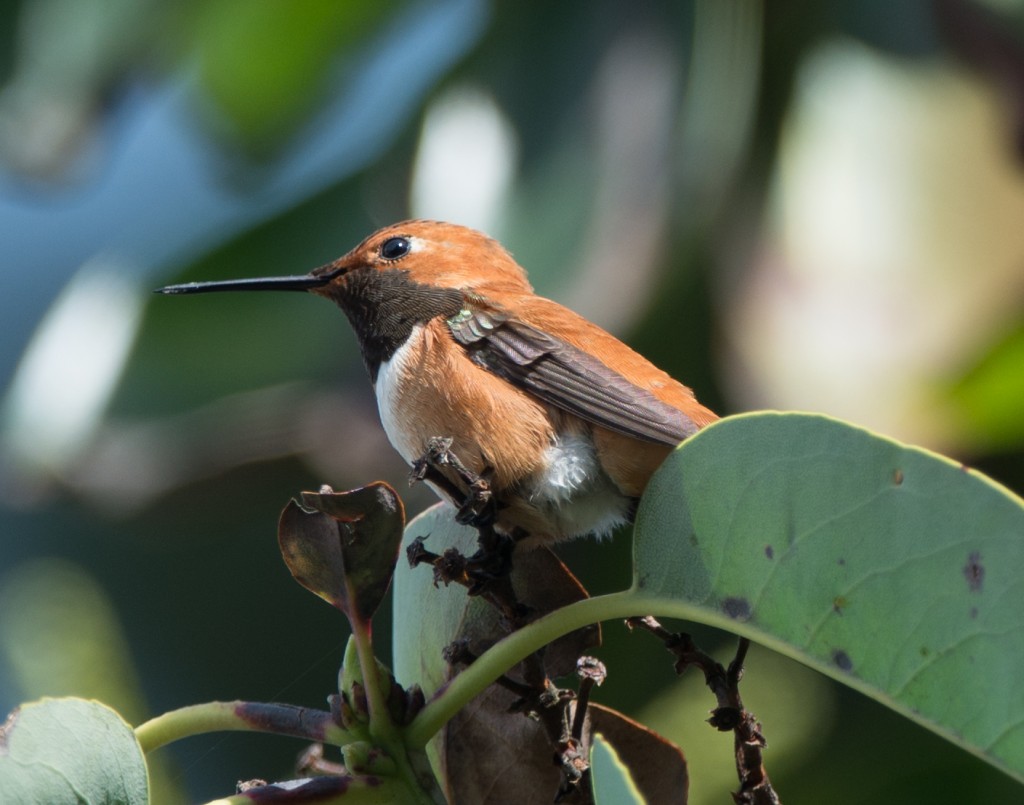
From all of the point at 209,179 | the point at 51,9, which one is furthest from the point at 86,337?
the point at 51,9

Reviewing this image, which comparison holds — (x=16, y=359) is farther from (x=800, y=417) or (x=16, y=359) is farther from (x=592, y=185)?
(x=800, y=417)

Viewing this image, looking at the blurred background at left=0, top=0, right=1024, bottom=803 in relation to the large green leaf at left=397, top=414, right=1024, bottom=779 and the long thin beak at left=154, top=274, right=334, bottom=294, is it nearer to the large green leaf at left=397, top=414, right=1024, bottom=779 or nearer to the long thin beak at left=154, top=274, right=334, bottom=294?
the long thin beak at left=154, top=274, right=334, bottom=294

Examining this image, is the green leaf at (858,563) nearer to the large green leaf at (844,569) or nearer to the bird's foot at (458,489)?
the large green leaf at (844,569)

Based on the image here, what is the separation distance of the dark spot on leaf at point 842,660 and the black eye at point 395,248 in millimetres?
1461

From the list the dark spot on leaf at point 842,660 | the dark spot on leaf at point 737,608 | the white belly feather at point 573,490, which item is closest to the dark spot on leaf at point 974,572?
the dark spot on leaf at point 842,660

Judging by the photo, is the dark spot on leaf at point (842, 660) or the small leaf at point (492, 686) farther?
the small leaf at point (492, 686)

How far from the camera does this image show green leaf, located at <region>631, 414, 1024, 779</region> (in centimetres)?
114

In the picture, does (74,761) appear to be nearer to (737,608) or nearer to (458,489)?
(458,489)

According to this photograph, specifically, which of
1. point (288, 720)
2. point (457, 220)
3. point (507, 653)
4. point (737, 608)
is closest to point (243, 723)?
point (288, 720)

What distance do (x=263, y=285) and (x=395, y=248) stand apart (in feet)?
0.88

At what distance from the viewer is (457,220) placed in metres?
4.23

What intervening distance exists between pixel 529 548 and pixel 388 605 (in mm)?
2724

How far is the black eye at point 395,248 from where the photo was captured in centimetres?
253

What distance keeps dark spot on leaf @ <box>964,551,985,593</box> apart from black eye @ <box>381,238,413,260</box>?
157cm
